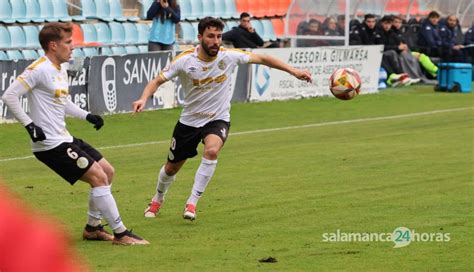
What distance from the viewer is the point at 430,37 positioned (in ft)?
105

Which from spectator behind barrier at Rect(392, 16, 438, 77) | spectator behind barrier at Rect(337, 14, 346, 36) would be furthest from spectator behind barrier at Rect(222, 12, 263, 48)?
spectator behind barrier at Rect(392, 16, 438, 77)

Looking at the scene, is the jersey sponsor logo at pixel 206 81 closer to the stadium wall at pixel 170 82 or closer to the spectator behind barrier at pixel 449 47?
the stadium wall at pixel 170 82

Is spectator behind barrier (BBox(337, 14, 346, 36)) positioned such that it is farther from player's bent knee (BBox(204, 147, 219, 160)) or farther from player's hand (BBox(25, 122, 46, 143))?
player's hand (BBox(25, 122, 46, 143))

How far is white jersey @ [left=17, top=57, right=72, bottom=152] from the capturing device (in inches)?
304

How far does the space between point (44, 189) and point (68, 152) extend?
3958 millimetres

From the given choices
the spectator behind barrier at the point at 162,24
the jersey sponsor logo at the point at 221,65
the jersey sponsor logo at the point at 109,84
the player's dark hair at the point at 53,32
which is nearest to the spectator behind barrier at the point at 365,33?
the spectator behind barrier at the point at 162,24

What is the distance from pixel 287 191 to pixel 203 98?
2324 mm

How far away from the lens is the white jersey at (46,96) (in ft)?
25.3

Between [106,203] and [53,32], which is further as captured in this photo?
[106,203]

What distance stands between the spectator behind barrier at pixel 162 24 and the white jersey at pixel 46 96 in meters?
14.0

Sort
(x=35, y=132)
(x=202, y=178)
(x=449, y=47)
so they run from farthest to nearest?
1. (x=449, y=47)
2. (x=202, y=178)
3. (x=35, y=132)

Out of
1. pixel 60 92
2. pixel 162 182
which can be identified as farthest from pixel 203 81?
pixel 60 92

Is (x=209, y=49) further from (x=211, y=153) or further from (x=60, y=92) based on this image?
(x=60, y=92)

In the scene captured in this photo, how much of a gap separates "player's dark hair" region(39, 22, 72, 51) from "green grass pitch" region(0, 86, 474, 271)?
1606 mm
